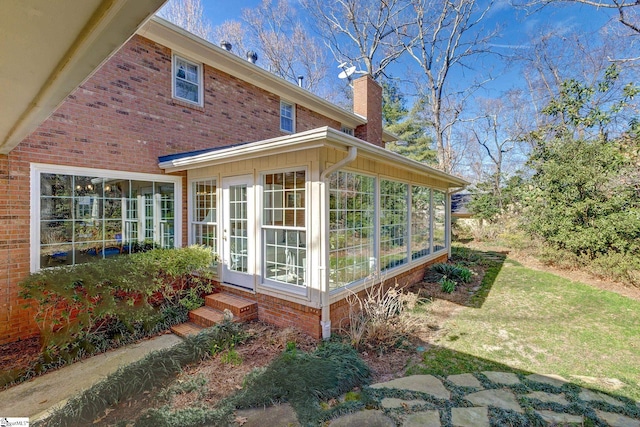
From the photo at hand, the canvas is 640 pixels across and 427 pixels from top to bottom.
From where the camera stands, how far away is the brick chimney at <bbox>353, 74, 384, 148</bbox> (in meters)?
12.0

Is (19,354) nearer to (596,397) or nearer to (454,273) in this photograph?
(596,397)

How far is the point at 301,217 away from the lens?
4.70 m

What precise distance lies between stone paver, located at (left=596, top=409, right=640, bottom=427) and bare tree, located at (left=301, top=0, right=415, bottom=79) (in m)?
17.4

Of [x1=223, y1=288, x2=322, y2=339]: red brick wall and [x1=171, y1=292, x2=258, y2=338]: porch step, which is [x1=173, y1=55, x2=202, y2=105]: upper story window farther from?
[x1=223, y1=288, x2=322, y2=339]: red brick wall

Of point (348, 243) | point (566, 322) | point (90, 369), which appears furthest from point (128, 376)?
point (566, 322)

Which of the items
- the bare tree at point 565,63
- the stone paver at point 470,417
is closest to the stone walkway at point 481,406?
the stone paver at point 470,417

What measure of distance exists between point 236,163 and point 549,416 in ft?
18.0

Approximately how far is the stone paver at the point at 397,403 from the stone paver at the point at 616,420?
166cm

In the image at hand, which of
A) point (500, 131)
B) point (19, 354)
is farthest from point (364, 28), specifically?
point (19, 354)

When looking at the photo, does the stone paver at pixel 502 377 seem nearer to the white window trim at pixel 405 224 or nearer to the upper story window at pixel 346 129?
the white window trim at pixel 405 224

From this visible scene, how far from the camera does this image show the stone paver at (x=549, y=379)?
133 inches

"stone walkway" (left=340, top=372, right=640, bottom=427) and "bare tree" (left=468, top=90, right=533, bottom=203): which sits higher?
"bare tree" (left=468, top=90, right=533, bottom=203)

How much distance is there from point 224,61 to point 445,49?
15678 millimetres

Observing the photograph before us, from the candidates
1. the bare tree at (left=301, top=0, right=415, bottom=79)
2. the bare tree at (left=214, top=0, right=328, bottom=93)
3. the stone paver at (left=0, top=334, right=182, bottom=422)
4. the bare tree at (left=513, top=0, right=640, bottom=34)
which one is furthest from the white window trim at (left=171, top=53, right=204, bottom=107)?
the bare tree at (left=513, top=0, right=640, bottom=34)
